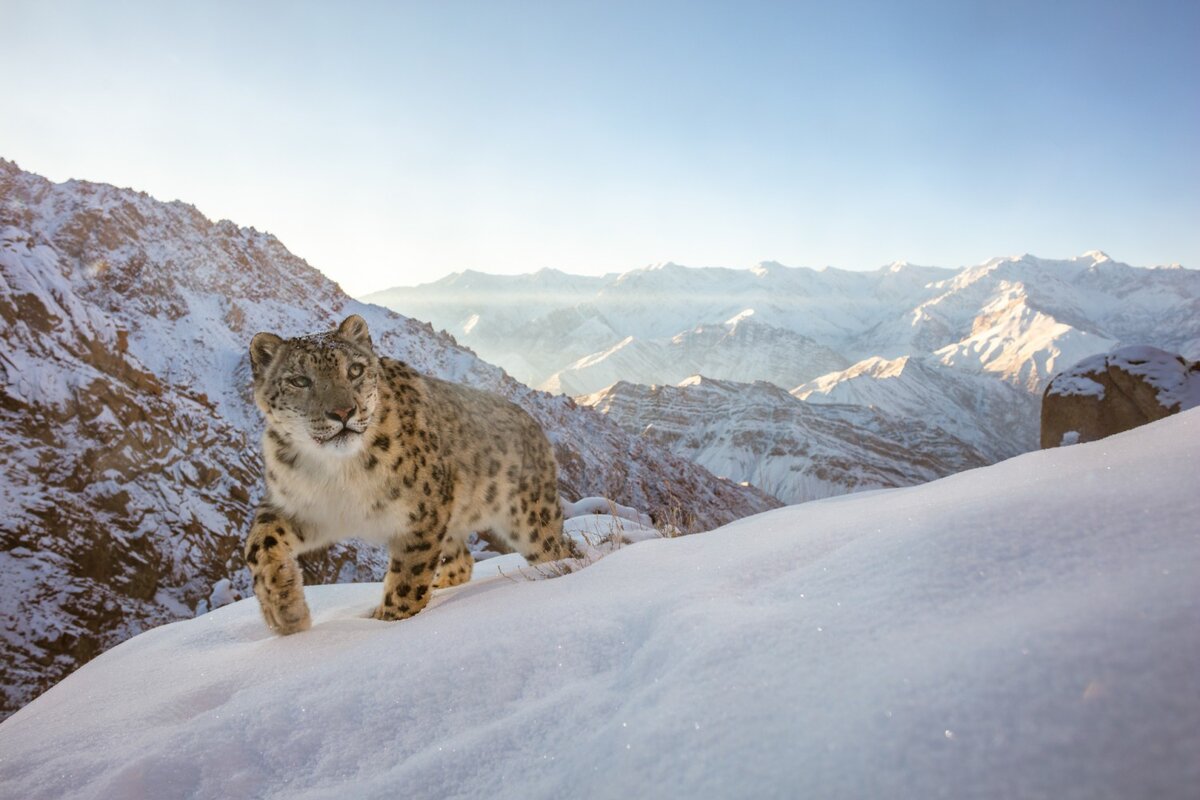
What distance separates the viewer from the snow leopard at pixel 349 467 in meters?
4.47

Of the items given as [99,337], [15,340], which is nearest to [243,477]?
[99,337]

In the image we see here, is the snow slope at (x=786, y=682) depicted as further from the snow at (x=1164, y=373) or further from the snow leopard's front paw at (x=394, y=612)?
the snow at (x=1164, y=373)

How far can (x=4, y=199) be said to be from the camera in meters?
35.2

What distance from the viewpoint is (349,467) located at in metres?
4.68

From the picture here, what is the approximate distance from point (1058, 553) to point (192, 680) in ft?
13.3

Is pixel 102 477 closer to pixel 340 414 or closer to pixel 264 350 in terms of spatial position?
pixel 264 350

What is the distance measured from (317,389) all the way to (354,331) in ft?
2.84

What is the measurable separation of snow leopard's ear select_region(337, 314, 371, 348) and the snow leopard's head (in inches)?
3.6

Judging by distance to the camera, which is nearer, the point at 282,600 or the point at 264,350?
the point at 282,600

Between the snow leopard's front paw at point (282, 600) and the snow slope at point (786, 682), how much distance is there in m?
0.63

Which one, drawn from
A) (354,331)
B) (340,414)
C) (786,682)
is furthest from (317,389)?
(786,682)

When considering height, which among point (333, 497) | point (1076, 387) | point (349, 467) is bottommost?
point (1076, 387)

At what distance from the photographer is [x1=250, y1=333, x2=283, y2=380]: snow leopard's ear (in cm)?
479

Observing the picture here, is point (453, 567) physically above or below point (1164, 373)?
above
